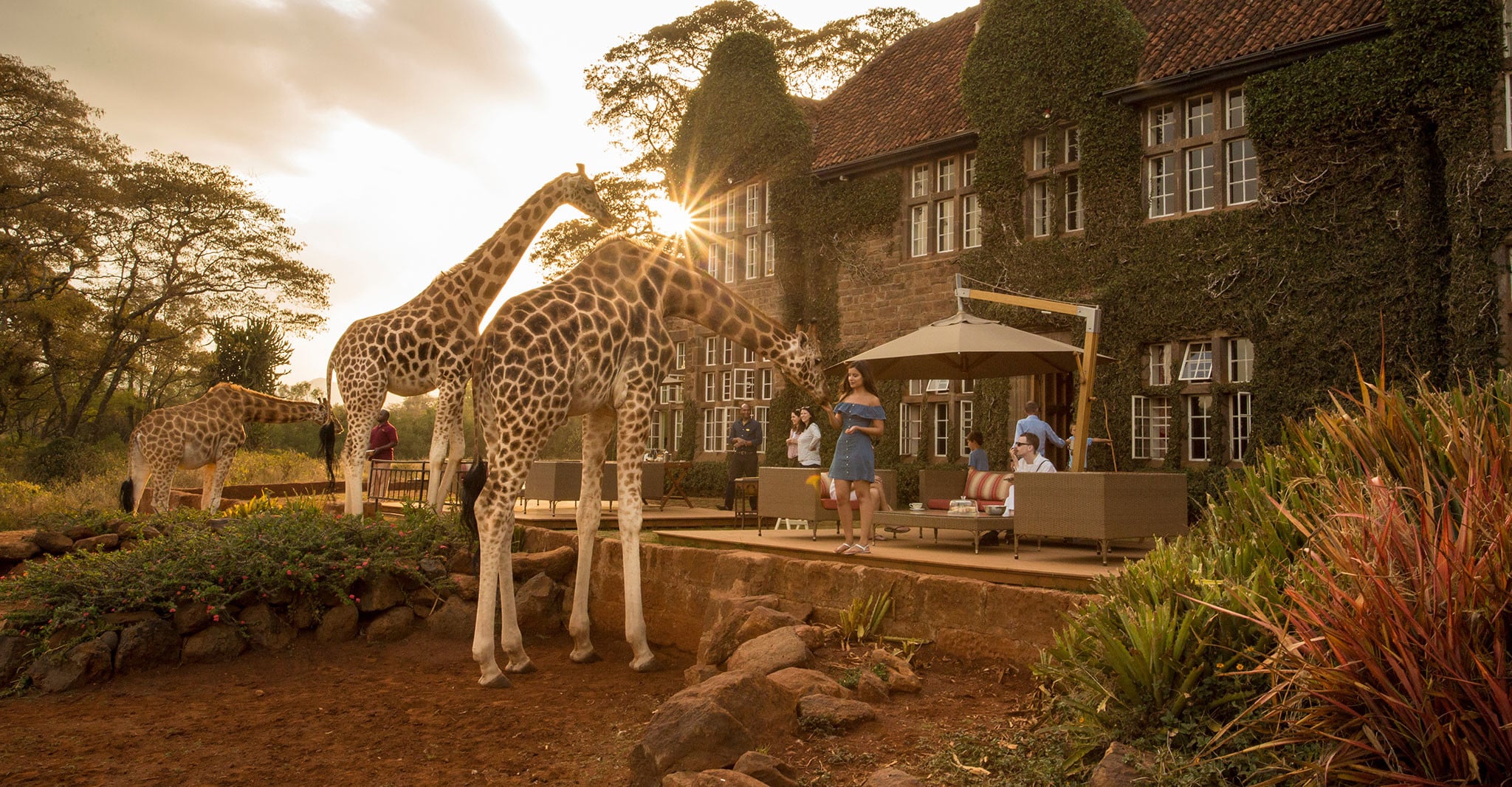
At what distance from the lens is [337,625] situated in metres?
9.30

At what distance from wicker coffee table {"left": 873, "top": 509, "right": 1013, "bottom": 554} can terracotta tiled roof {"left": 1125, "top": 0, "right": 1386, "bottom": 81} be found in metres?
8.15

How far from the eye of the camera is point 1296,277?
42.5 ft

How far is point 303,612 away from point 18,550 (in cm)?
521

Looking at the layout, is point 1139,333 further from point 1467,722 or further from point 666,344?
point 1467,722

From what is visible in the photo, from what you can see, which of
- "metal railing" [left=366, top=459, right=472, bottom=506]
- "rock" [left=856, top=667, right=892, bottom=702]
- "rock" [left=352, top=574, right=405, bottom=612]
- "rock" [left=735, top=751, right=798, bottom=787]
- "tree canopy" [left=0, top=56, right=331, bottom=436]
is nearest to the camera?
"rock" [left=735, top=751, right=798, bottom=787]

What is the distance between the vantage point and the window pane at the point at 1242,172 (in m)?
13.7

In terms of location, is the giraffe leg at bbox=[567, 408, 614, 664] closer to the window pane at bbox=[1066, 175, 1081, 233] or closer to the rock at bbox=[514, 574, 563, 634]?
the rock at bbox=[514, 574, 563, 634]

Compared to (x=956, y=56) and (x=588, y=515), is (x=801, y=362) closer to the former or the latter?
(x=588, y=515)

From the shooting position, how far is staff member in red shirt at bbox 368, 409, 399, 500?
1446 centimetres

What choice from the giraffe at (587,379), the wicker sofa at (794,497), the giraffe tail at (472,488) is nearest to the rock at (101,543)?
the giraffe tail at (472,488)

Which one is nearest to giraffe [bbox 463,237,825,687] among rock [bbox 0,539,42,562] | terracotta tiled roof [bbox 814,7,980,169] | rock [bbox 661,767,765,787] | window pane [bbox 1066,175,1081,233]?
rock [bbox 661,767,765,787]

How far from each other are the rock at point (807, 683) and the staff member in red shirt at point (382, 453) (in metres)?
9.63

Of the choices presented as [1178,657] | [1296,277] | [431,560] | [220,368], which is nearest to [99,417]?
[220,368]

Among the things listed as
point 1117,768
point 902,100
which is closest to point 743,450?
point 902,100
